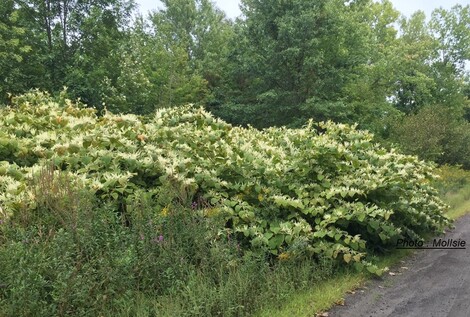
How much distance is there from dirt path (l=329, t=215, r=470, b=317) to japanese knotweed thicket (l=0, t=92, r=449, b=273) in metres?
0.42

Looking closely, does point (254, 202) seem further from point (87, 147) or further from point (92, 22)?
point (92, 22)


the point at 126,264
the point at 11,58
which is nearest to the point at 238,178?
the point at 126,264

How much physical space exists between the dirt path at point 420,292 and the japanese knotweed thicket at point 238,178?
424 millimetres

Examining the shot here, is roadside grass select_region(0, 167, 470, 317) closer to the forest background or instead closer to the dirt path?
the dirt path

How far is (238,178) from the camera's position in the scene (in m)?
5.64

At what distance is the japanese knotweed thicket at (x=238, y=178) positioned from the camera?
493cm

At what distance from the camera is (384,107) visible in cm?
2378

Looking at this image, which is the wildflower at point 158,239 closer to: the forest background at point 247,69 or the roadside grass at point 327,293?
the roadside grass at point 327,293

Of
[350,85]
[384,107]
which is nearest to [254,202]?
[350,85]

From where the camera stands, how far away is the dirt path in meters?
4.30

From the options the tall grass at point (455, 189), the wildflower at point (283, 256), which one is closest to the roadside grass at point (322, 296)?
the wildflower at point (283, 256)

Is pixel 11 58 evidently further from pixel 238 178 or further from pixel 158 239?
pixel 158 239

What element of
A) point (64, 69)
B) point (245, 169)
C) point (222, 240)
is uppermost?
point (64, 69)

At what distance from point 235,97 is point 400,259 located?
63.1 feet
